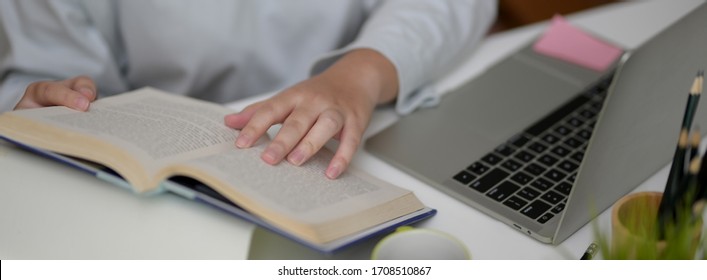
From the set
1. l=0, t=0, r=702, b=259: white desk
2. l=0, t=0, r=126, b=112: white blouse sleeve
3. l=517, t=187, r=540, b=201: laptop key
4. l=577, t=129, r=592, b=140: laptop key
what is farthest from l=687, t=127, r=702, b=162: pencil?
l=0, t=0, r=126, b=112: white blouse sleeve

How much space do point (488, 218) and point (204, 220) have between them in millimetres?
275

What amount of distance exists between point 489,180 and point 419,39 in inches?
10.7

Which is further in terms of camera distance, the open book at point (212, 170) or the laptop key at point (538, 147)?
the laptop key at point (538, 147)

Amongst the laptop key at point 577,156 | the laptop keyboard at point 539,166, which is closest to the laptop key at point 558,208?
the laptop keyboard at point 539,166

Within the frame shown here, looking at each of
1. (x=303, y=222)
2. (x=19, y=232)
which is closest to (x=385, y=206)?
(x=303, y=222)

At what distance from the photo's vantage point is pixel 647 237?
588mm

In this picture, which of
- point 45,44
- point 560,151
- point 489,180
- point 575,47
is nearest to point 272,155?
point 489,180

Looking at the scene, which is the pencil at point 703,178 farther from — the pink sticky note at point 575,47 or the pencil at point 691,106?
the pink sticky note at point 575,47

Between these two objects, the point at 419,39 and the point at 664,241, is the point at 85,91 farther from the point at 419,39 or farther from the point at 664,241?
the point at 664,241

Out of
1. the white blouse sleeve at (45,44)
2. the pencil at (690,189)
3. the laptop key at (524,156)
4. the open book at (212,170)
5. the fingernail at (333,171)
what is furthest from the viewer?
the white blouse sleeve at (45,44)

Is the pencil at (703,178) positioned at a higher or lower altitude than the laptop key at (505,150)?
lower

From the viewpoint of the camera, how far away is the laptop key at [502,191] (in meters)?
0.80

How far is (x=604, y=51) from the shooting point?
3.65ft

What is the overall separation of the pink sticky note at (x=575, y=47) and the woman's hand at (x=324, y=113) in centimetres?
28
